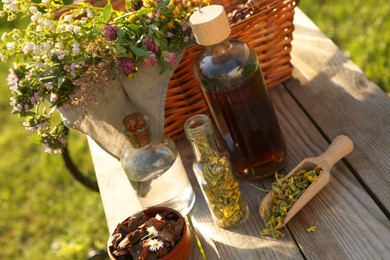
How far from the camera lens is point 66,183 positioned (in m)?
2.52

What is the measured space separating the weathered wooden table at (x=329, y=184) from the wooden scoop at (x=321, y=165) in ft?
0.09

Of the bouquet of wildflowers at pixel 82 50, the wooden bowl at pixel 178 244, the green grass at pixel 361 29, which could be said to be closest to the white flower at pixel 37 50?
the bouquet of wildflowers at pixel 82 50

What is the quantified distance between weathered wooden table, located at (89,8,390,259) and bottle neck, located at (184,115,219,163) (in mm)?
154

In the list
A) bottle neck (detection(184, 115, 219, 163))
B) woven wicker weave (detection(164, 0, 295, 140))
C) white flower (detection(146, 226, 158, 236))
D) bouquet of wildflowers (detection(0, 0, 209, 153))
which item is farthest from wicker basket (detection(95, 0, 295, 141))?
white flower (detection(146, 226, 158, 236))

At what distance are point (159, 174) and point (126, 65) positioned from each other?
0.75 ft

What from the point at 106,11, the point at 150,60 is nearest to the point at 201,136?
the point at 150,60

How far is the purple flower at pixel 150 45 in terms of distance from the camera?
104 centimetres

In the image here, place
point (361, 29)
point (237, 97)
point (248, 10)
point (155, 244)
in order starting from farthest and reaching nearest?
point (361, 29)
point (248, 10)
point (237, 97)
point (155, 244)

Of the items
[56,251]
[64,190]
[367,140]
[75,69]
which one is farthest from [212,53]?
[64,190]

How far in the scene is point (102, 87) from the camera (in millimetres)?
1051

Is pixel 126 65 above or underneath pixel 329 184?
above

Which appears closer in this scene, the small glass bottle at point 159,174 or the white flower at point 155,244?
the white flower at point 155,244

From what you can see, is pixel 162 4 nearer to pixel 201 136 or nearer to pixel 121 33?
pixel 121 33

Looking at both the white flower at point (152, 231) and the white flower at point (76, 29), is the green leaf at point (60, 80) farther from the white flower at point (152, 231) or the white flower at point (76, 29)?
the white flower at point (152, 231)
